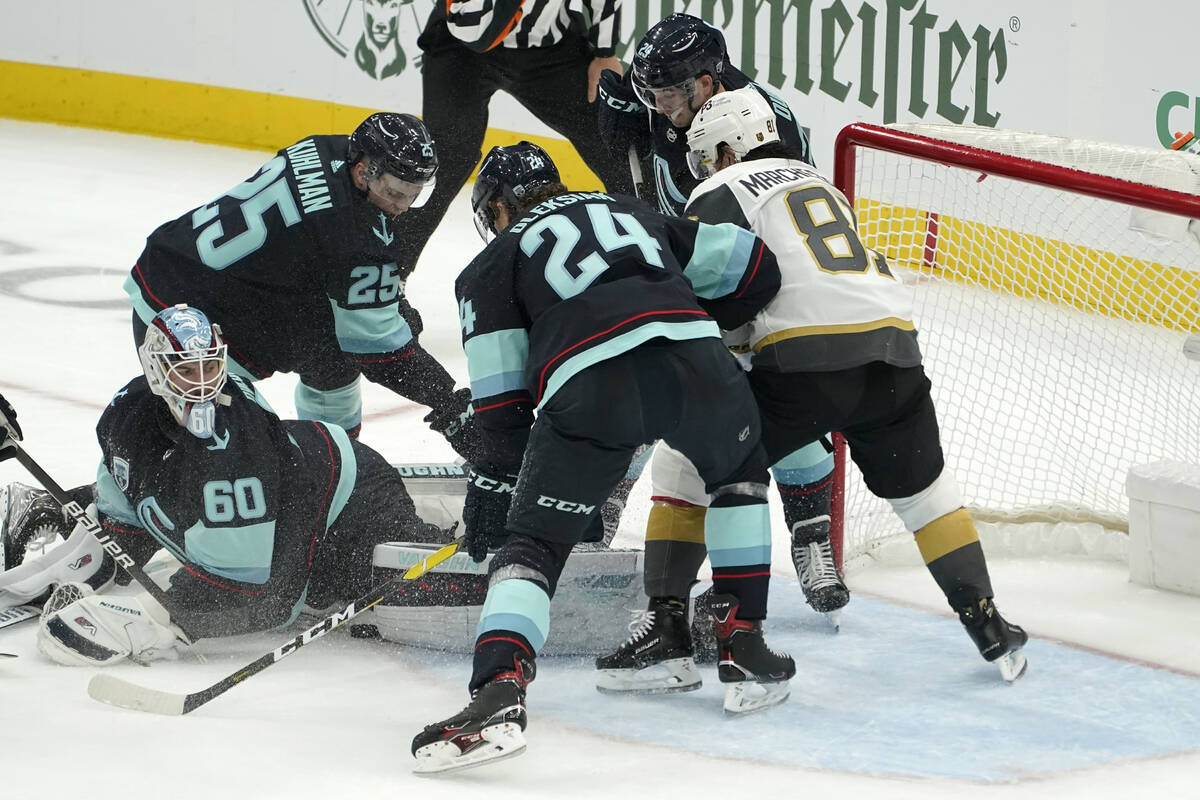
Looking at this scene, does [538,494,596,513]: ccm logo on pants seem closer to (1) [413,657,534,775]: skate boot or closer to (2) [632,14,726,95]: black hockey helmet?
(1) [413,657,534,775]: skate boot

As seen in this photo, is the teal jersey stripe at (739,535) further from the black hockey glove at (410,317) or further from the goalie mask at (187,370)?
the black hockey glove at (410,317)

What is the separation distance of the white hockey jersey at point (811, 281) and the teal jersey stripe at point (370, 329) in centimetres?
78

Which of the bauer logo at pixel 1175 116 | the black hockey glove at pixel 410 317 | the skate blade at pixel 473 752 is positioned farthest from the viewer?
the bauer logo at pixel 1175 116

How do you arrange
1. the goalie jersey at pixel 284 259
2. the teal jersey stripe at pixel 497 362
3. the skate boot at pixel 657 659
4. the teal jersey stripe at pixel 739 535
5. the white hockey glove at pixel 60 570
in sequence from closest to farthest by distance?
the teal jersey stripe at pixel 497 362, the teal jersey stripe at pixel 739 535, the skate boot at pixel 657 659, the white hockey glove at pixel 60 570, the goalie jersey at pixel 284 259

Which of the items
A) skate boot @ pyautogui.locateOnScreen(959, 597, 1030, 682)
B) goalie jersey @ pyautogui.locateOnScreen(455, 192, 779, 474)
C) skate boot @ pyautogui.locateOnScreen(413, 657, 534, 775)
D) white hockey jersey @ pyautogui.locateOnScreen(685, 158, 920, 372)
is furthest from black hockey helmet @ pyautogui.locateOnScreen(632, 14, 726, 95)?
skate boot @ pyautogui.locateOnScreen(413, 657, 534, 775)

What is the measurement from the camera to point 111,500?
309 cm

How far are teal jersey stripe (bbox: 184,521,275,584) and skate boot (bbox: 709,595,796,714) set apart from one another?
78 cm

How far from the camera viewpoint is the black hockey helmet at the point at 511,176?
274 centimetres

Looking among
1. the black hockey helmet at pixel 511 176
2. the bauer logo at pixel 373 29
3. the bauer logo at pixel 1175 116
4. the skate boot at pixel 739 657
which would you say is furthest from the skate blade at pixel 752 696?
the bauer logo at pixel 373 29

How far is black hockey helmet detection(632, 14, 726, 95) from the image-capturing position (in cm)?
352

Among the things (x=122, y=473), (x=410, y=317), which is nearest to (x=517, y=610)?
(x=122, y=473)

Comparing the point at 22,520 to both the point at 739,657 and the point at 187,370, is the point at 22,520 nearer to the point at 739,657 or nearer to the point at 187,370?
the point at 187,370

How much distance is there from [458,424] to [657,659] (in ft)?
2.46

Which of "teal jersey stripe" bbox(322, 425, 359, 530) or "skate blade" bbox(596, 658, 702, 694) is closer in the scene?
"skate blade" bbox(596, 658, 702, 694)
